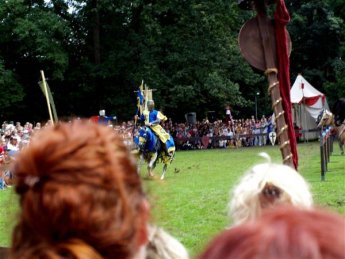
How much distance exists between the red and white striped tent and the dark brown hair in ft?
101

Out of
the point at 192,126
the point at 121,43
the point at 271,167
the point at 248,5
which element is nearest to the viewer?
the point at 271,167

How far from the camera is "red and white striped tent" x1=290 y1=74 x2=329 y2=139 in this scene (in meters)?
31.8

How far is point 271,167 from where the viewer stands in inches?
97.8

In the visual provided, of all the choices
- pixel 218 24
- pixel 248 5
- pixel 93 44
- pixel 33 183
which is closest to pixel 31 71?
pixel 93 44

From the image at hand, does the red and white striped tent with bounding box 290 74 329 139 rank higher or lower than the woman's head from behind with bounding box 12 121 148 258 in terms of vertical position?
higher

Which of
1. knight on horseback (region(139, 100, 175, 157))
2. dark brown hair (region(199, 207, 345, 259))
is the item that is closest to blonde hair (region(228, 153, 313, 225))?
dark brown hair (region(199, 207, 345, 259))

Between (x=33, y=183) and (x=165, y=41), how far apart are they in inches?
1262

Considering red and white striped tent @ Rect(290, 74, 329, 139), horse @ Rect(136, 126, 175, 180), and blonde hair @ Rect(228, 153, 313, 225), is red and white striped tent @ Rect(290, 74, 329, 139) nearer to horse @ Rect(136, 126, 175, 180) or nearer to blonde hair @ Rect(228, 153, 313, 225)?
horse @ Rect(136, 126, 175, 180)

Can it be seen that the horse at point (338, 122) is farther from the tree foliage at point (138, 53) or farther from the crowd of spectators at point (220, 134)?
the tree foliage at point (138, 53)

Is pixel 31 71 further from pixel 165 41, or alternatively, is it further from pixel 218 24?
pixel 218 24

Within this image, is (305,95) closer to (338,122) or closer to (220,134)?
(220,134)

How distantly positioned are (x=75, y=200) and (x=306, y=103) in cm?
3138

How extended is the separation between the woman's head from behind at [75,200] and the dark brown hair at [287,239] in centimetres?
45

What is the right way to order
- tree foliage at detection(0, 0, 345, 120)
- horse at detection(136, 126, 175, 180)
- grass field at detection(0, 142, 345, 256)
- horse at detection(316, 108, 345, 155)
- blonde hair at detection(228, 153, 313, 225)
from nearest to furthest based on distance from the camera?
blonde hair at detection(228, 153, 313, 225) → grass field at detection(0, 142, 345, 256) → horse at detection(136, 126, 175, 180) → horse at detection(316, 108, 345, 155) → tree foliage at detection(0, 0, 345, 120)
